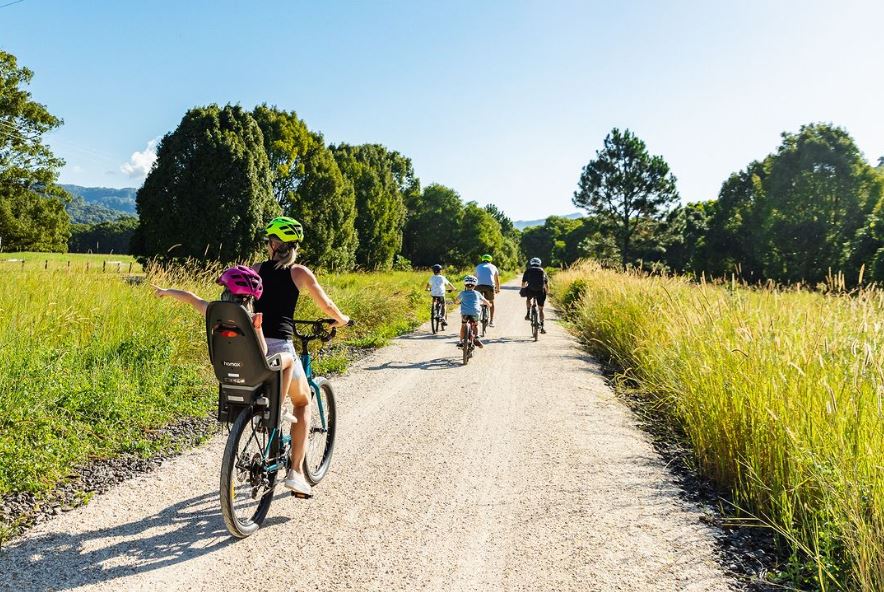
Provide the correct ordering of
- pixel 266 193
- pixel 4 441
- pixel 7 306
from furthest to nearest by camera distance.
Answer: pixel 266 193 < pixel 7 306 < pixel 4 441

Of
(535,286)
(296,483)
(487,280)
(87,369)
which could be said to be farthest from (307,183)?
(296,483)

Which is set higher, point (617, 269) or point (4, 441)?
point (617, 269)

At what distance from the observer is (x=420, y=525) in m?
3.55

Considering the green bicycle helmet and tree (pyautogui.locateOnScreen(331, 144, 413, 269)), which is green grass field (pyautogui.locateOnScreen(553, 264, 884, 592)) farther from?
tree (pyautogui.locateOnScreen(331, 144, 413, 269))

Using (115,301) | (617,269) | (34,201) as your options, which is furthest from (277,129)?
(115,301)

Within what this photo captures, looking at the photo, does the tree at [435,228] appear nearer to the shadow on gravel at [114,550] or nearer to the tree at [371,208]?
the tree at [371,208]

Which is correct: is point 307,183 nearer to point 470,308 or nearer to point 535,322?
point 535,322

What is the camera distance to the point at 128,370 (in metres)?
5.97

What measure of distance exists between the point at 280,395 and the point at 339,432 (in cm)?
231

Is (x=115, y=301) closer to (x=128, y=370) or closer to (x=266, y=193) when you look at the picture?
(x=128, y=370)

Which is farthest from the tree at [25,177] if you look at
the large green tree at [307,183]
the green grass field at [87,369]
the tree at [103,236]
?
the tree at [103,236]

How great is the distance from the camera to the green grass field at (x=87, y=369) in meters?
4.23

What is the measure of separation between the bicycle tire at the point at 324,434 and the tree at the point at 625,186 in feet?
173

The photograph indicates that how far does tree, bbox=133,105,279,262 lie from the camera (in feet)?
69.8
